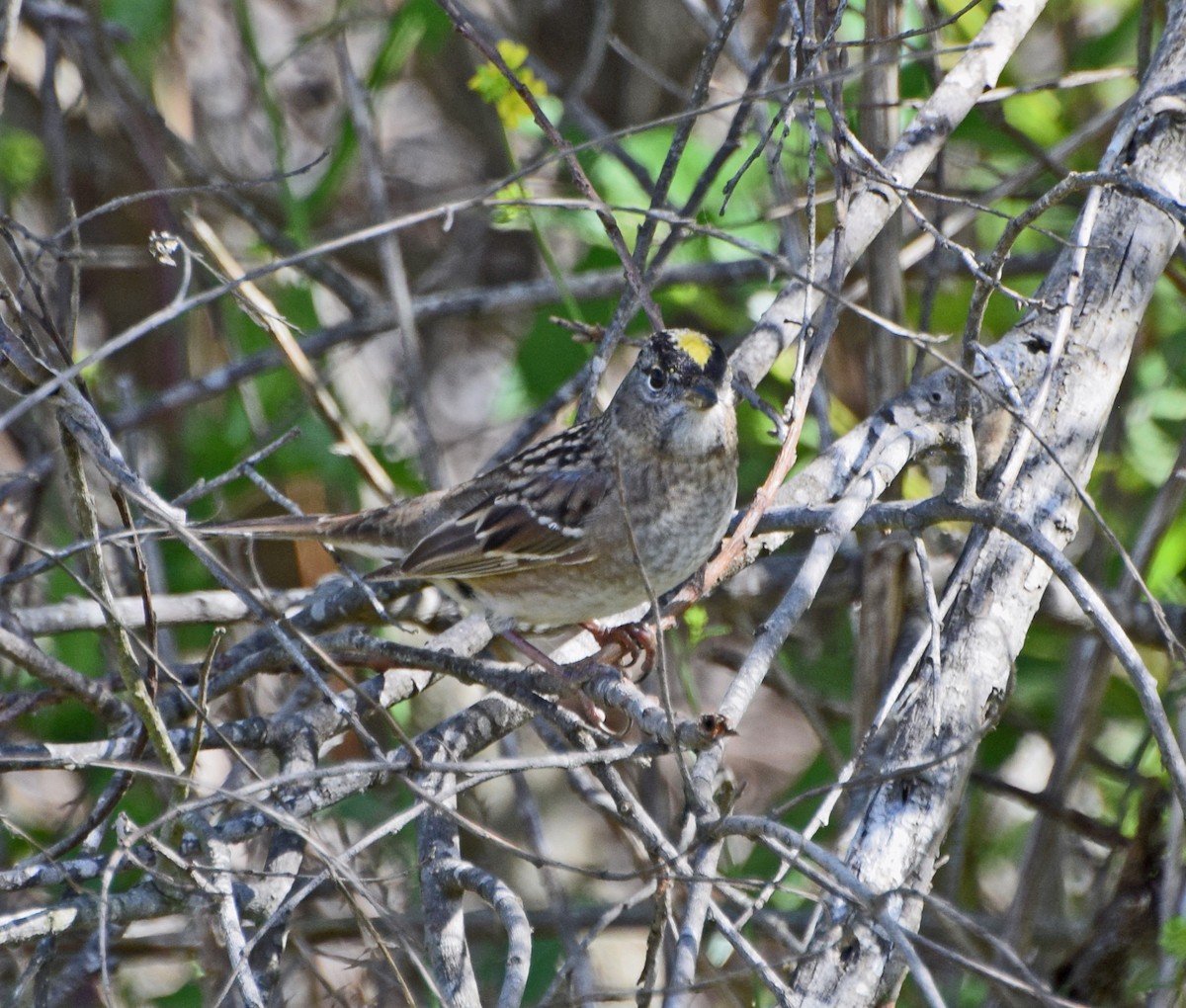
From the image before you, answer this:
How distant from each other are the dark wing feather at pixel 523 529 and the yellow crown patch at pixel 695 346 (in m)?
0.53

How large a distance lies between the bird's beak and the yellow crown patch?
0.05 metres

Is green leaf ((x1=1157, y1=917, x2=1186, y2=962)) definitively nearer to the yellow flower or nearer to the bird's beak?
the bird's beak

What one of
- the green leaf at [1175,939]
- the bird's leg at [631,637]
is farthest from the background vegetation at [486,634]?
the bird's leg at [631,637]

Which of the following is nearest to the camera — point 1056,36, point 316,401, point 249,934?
point 249,934

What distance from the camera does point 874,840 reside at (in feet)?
7.80

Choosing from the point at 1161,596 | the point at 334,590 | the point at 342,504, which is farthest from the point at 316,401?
the point at 1161,596

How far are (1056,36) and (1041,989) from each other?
5075 millimetres

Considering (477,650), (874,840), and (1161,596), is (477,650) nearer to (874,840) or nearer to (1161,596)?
(874,840)

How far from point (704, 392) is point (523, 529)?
2.33 ft

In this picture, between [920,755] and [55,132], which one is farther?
[55,132]

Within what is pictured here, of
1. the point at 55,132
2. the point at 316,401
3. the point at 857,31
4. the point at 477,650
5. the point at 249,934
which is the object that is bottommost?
the point at 249,934

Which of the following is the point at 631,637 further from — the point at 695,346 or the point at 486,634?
the point at 695,346

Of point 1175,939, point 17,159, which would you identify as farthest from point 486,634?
point 17,159

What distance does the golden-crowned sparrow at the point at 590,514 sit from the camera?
322 centimetres
